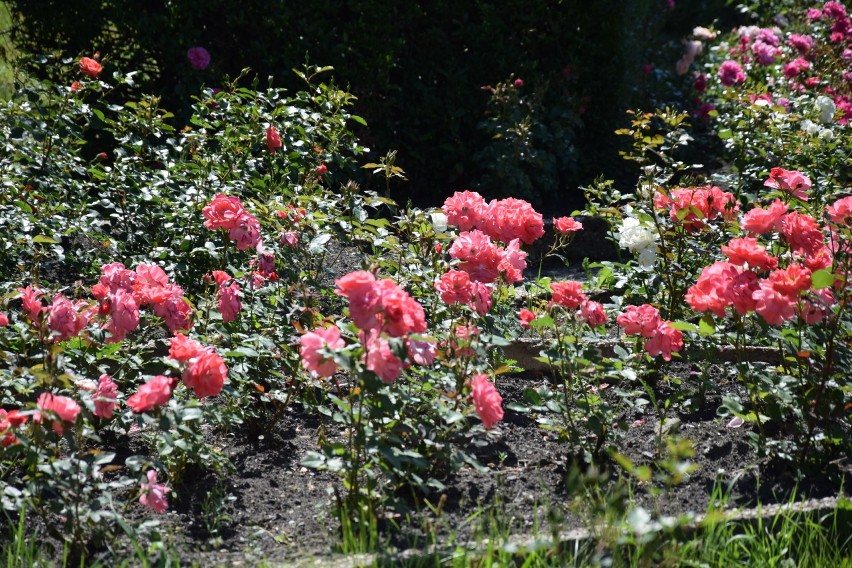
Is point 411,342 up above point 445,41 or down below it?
below

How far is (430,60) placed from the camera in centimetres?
591

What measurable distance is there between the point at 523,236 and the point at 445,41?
325 cm

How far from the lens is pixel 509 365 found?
2.90 metres

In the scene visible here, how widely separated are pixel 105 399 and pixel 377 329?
65 cm

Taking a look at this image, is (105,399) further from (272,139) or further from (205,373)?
(272,139)

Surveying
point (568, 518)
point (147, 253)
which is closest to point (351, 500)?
point (568, 518)

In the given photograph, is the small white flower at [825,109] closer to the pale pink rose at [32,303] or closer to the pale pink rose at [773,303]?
the pale pink rose at [773,303]

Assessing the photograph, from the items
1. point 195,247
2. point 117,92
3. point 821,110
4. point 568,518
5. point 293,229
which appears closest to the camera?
point 568,518

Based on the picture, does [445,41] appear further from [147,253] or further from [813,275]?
[813,275]

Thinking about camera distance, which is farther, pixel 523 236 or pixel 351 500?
pixel 523 236

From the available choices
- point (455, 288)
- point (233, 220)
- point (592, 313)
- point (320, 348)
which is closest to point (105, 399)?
point (320, 348)

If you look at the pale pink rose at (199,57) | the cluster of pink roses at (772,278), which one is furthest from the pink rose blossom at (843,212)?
the pale pink rose at (199,57)

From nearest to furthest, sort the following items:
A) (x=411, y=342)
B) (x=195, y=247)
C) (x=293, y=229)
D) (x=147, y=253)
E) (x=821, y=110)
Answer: (x=411, y=342) < (x=293, y=229) < (x=195, y=247) < (x=147, y=253) < (x=821, y=110)

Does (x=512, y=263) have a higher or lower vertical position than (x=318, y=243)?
lower
